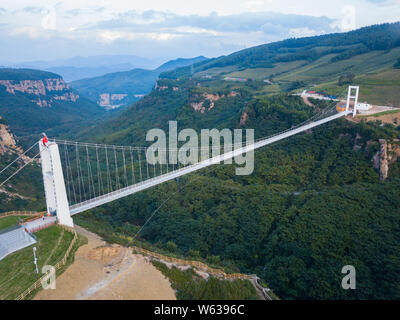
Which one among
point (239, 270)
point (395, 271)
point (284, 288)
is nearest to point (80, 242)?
point (239, 270)

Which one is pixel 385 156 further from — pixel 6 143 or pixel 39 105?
pixel 39 105

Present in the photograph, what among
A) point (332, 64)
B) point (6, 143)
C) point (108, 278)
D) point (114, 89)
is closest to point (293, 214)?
point (108, 278)

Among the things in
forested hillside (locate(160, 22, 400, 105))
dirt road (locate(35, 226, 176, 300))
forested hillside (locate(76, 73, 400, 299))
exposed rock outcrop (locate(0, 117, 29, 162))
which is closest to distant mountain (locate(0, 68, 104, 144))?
exposed rock outcrop (locate(0, 117, 29, 162))

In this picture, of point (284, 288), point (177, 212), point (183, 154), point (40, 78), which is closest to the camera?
point (284, 288)

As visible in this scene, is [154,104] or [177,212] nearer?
[177,212]

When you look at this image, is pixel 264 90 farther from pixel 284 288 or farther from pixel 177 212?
pixel 284 288
